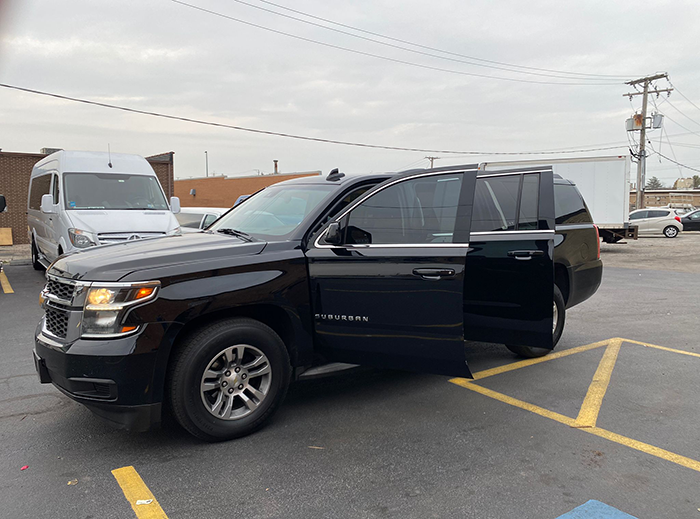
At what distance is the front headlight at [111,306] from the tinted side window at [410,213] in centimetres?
154

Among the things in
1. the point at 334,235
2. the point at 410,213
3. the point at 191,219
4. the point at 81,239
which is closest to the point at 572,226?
the point at 410,213

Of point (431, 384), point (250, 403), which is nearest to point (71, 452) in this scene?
point (250, 403)

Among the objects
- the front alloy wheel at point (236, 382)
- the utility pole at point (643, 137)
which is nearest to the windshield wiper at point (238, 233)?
the front alloy wheel at point (236, 382)

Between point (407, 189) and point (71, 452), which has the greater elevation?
point (407, 189)

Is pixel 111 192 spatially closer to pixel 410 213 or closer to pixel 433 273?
pixel 410 213

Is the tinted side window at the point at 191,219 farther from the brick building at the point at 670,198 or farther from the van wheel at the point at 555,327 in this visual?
the brick building at the point at 670,198

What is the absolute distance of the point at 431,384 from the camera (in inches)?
188

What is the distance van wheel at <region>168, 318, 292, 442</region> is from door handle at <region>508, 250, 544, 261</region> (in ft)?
6.82

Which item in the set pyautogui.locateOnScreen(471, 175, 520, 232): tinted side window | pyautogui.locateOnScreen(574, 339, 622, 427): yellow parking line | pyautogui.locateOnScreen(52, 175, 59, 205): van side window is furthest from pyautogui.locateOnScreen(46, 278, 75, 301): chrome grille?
pyautogui.locateOnScreen(52, 175, 59, 205): van side window

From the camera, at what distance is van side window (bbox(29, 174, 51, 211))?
35.4 ft

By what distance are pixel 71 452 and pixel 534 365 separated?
4.24m

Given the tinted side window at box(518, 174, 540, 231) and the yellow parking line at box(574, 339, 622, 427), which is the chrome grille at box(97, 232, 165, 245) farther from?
the yellow parking line at box(574, 339, 622, 427)

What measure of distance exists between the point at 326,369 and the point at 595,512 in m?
1.99

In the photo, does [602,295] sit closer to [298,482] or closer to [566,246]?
[566,246]
